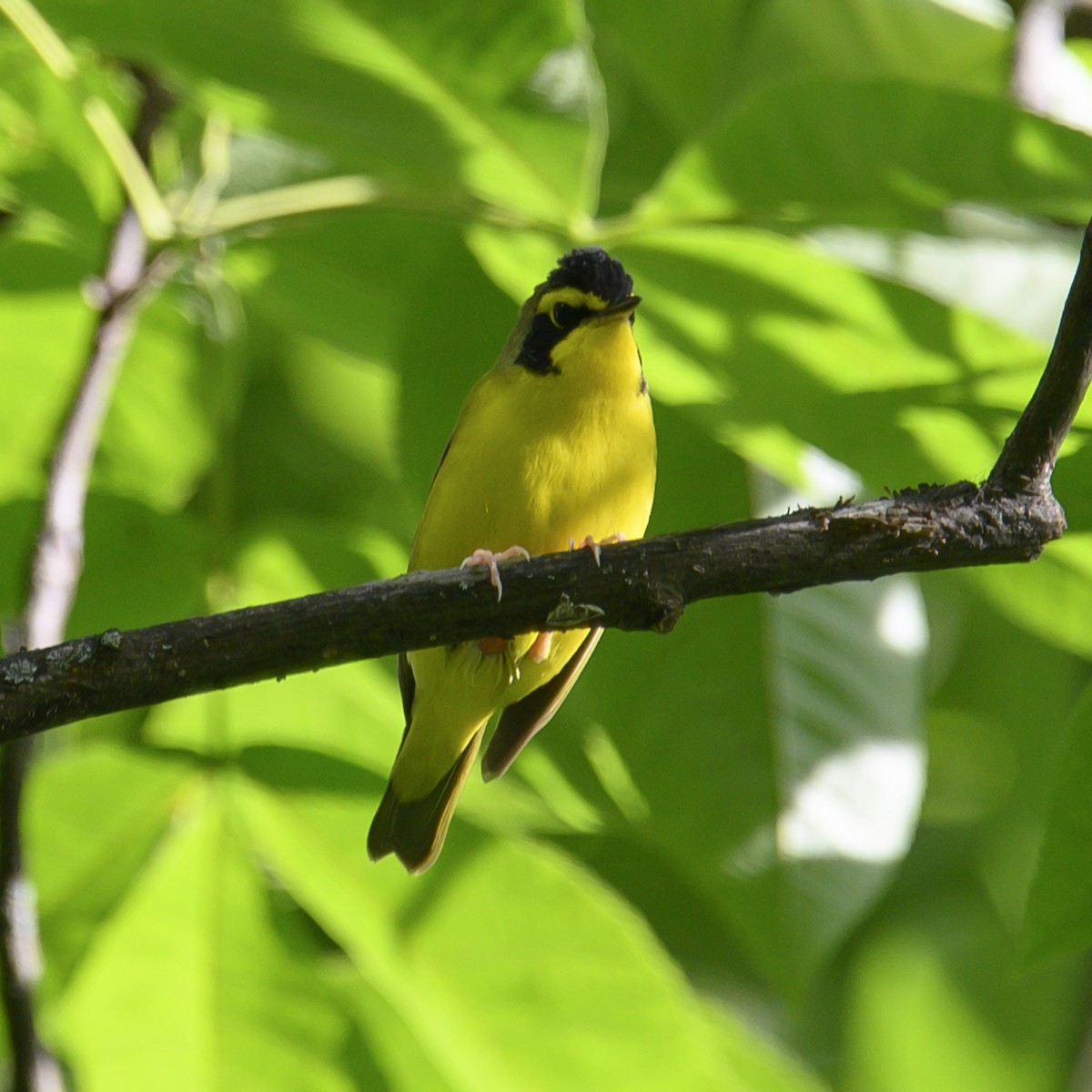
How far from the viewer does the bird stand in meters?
3.14

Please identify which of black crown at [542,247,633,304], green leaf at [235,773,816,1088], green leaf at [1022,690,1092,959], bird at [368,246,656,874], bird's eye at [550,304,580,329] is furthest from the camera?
bird's eye at [550,304,580,329]

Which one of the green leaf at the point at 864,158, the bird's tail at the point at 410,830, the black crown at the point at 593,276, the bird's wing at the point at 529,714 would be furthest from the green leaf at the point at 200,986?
the green leaf at the point at 864,158

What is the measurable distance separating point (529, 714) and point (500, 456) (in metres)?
0.54

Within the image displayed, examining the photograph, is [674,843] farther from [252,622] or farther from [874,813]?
[252,622]

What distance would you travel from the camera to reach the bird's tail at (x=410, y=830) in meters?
2.68

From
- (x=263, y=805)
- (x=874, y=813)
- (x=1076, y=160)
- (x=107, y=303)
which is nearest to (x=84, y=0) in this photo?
(x=107, y=303)

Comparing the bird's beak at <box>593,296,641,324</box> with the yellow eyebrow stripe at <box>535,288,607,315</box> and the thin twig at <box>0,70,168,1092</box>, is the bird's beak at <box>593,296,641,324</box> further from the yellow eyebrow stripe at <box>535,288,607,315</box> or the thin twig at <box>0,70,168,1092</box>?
the thin twig at <box>0,70,168,1092</box>

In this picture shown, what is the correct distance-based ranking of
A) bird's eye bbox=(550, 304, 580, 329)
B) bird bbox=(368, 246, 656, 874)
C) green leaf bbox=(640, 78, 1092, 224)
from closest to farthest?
green leaf bbox=(640, 78, 1092, 224) < bird bbox=(368, 246, 656, 874) < bird's eye bbox=(550, 304, 580, 329)

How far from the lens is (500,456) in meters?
3.18

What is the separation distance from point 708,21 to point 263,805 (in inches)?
77.9

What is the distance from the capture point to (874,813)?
296 centimetres

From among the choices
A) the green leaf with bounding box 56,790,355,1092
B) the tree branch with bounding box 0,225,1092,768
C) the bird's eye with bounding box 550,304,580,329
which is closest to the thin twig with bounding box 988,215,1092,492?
the tree branch with bounding box 0,225,1092,768

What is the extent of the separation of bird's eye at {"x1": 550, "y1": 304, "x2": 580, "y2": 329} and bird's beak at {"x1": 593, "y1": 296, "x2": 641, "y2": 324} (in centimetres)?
9

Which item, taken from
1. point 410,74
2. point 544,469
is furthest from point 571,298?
point 410,74
